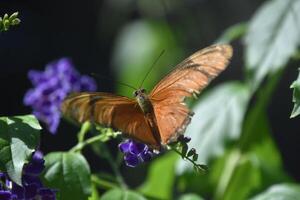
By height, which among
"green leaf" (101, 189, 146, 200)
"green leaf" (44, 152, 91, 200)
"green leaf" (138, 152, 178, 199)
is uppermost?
"green leaf" (44, 152, 91, 200)

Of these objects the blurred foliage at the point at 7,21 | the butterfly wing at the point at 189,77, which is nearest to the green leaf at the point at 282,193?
the butterfly wing at the point at 189,77

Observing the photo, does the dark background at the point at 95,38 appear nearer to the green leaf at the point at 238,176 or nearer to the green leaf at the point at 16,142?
the green leaf at the point at 238,176

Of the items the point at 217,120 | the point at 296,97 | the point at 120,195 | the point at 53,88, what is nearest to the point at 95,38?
the point at 217,120

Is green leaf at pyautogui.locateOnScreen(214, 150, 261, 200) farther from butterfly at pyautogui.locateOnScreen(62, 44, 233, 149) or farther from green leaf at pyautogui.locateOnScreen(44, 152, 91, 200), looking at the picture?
butterfly at pyautogui.locateOnScreen(62, 44, 233, 149)

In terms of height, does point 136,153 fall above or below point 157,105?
below

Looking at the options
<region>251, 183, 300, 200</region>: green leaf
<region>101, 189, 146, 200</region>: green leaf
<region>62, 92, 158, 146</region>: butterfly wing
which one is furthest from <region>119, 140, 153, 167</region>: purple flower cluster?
<region>251, 183, 300, 200</region>: green leaf

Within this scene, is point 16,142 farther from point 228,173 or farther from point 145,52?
point 145,52
